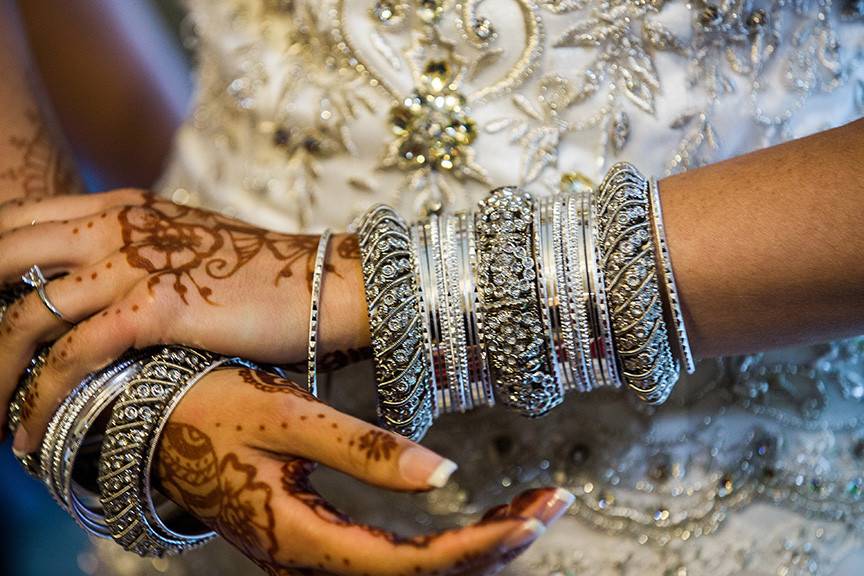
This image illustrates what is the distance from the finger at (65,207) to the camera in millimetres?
717

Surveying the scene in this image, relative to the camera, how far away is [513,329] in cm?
60

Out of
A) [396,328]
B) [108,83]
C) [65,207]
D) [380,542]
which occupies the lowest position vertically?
[380,542]

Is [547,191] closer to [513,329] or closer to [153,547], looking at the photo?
[513,329]

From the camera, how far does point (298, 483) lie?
536 millimetres

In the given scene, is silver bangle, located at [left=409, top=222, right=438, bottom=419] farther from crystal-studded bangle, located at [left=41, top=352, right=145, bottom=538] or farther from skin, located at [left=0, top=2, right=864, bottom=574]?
crystal-studded bangle, located at [left=41, top=352, right=145, bottom=538]

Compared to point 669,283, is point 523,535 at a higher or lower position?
lower

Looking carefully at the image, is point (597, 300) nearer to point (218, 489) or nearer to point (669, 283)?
point (669, 283)

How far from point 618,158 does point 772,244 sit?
0.22m

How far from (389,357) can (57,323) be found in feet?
0.91

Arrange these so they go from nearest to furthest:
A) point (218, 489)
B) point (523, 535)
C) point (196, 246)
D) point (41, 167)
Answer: point (523, 535)
point (218, 489)
point (196, 246)
point (41, 167)

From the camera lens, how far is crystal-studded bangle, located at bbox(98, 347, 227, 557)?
58cm

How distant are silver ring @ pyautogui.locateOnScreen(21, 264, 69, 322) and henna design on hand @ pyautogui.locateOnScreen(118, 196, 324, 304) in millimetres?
72

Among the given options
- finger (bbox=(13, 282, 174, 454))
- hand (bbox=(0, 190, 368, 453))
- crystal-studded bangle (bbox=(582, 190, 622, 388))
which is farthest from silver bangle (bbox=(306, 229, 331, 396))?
crystal-studded bangle (bbox=(582, 190, 622, 388))

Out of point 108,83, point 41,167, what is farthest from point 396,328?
point 108,83
